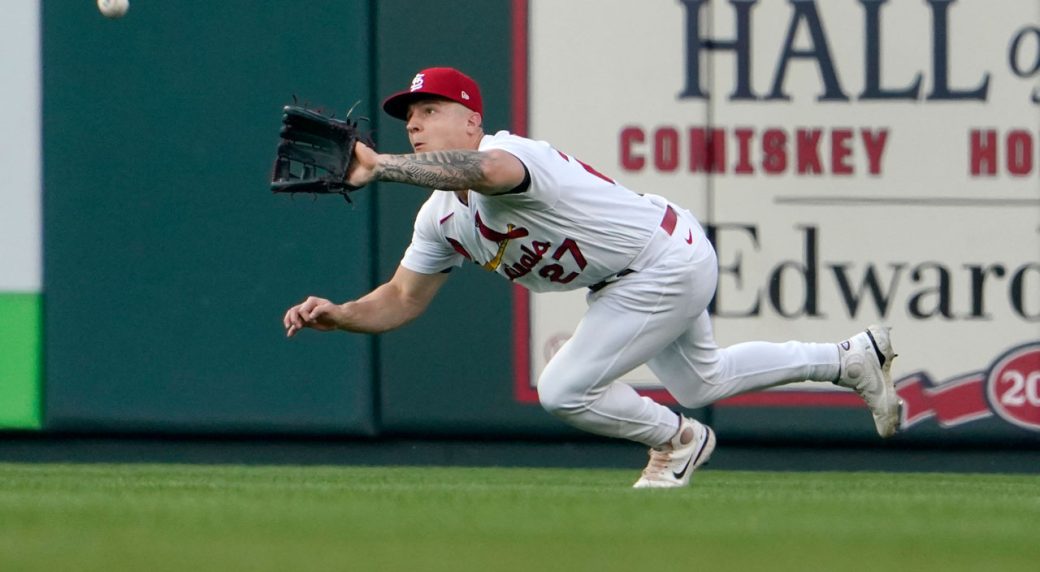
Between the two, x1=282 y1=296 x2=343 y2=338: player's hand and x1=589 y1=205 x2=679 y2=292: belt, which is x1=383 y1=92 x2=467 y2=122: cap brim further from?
x1=589 y1=205 x2=679 y2=292: belt

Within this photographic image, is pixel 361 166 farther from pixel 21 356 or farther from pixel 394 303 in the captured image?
pixel 21 356

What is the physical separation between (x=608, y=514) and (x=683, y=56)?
407 centimetres

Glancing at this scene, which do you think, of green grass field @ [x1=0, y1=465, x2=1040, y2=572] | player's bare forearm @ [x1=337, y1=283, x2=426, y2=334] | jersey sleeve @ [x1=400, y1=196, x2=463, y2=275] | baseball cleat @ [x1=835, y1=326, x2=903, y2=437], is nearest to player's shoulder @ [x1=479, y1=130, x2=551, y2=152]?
jersey sleeve @ [x1=400, y1=196, x2=463, y2=275]

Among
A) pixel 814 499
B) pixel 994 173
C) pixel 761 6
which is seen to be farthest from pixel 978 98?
pixel 814 499

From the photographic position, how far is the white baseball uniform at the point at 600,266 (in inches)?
227

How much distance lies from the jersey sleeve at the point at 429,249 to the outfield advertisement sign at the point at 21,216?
2.70 meters

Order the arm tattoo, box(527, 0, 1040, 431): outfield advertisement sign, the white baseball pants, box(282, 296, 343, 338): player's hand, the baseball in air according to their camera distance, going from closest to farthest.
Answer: the arm tattoo, box(282, 296, 343, 338): player's hand, the white baseball pants, the baseball in air, box(527, 0, 1040, 431): outfield advertisement sign

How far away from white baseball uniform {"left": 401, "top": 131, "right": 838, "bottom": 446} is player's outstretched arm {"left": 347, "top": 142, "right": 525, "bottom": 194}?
35cm

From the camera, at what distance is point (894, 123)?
8.19 meters

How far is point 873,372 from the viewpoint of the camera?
255 inches

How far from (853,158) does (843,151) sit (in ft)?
0.17

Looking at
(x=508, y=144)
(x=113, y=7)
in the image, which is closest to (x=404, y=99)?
(x=508, y=144)

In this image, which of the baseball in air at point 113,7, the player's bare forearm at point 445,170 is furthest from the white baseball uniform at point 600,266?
the baseball in air at point 113,7

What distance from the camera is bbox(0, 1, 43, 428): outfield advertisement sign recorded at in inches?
330
